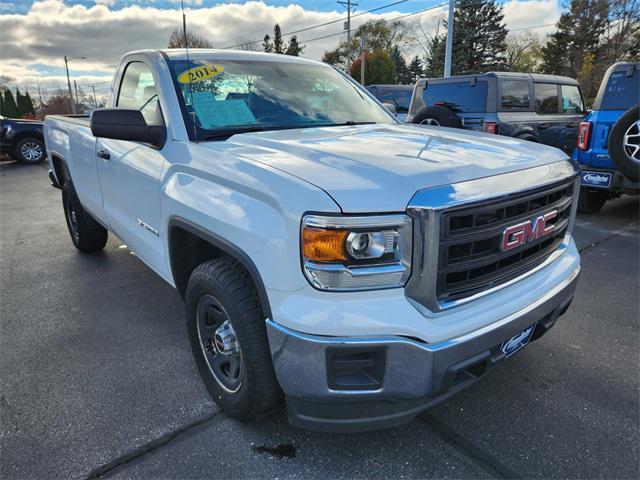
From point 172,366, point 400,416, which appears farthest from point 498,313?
point 172,366

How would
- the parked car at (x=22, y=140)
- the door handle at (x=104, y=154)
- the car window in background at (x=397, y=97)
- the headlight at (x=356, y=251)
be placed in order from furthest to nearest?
1. the car window in background at (x=397, y=97)
2. the parked car at (x=22, y=140)
3. the door handle at (x=104, y=154)
4. the headlight at (x=356, y=251)

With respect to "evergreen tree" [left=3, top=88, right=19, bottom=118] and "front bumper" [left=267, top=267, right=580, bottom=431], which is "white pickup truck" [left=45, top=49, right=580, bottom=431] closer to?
"front bumper" [left=267, top=267, right=580, bottom=431]

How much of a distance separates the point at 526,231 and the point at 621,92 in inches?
206

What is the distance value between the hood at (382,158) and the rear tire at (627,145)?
3589mm

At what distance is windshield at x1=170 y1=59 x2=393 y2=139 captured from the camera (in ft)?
8.82

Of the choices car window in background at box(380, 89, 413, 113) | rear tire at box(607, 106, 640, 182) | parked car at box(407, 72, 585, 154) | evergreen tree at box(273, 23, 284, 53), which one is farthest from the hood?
evergreen tree at box(273, 23, 284, 53)

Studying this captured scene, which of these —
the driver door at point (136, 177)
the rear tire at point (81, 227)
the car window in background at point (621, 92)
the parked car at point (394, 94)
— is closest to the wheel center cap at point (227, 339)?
the driver door at point (136, 177)

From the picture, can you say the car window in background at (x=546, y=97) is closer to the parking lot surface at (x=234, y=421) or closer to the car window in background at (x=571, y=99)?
the car window in background at (x=571, y=99)

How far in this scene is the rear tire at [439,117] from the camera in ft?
25.0

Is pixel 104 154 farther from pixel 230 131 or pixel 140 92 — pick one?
pixel 230 131

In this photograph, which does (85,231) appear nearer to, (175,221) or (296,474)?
(175,221)

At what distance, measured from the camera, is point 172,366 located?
2887mm

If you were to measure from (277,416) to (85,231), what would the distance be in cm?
354

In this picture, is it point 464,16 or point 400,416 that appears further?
point 464,16
